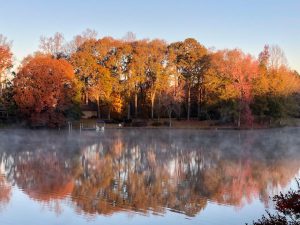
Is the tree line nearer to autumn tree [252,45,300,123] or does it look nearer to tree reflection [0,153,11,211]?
autumn tree [252,45,300,123]

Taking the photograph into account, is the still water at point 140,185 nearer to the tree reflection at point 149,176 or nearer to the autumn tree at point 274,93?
the tree reflection at point 149,176

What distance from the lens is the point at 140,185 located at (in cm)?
1520

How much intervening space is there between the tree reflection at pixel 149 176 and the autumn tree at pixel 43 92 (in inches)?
798

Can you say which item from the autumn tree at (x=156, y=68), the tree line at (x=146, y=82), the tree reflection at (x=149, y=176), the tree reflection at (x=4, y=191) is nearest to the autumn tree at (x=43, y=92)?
the tree line at (x=146, y=82)

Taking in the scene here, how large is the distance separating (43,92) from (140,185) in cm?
3450

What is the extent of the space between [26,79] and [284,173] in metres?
36.2

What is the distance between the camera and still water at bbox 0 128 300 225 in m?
11.4


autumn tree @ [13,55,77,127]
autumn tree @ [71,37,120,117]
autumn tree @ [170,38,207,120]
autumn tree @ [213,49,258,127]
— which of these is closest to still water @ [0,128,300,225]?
autumn tree @ [13,55,77,127]

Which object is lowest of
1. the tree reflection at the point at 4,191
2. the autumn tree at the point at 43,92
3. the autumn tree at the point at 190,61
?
the tree reflection at the point at 4,191

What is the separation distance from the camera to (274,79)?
5394 cm

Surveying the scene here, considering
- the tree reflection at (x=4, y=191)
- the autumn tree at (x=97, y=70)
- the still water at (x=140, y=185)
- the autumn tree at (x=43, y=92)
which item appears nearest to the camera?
the still water at (x=140, y=185)

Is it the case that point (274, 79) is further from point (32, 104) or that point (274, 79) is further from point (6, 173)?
point (6, 173)

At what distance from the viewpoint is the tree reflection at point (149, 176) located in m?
12.9

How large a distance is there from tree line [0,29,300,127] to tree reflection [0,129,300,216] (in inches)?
875
